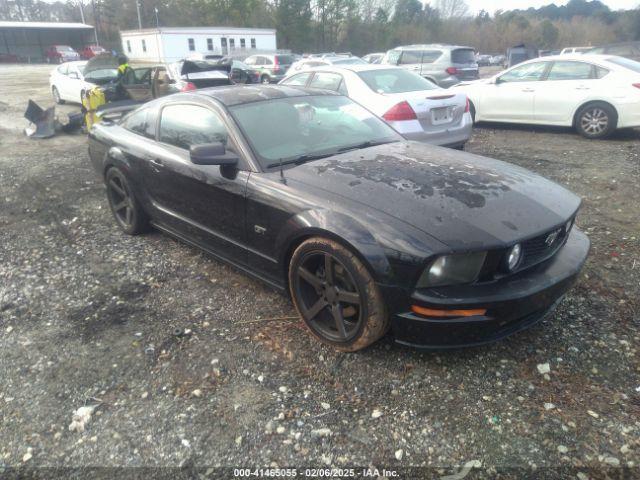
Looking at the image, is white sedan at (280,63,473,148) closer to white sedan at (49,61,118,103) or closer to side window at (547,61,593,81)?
side window at (547,61,593,81)

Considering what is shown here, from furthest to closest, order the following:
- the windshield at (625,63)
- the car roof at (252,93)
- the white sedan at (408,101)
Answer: the windshield at (625,63) < the white sedan at (408,101) < the car roof at (252,93)

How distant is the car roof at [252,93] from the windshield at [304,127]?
67 millimetres

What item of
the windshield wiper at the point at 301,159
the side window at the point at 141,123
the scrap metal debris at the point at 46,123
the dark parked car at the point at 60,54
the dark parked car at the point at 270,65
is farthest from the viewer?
the dark parked car at the point at 60,54

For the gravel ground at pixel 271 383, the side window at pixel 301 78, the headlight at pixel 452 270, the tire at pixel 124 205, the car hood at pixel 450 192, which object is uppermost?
the side window at pixel 301 78

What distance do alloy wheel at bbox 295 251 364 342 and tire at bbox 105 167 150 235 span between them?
234 cm

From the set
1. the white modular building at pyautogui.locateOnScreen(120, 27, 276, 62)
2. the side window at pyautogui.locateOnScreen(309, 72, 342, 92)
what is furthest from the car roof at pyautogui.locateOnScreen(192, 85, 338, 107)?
the white modular building at pyautogui.locateOnScreen(120, 27, 276, 62)

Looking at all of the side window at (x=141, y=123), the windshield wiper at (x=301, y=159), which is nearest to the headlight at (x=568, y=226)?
the windshield wiper at (x=301, y=159)

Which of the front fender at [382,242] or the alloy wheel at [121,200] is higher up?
the front fender at [382,242]

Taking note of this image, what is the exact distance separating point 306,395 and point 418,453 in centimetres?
69

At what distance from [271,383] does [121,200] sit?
3149 millimetres

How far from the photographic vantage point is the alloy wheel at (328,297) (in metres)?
2.75

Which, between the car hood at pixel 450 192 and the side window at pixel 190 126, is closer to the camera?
the car hood at pixel 450 192

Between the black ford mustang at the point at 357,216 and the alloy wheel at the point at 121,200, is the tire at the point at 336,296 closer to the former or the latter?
the black ford mustang at the point at 357,216

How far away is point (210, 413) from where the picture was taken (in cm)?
251
